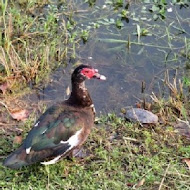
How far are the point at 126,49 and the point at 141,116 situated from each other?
1502 mm

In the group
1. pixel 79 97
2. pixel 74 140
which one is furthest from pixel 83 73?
pixel 74 140

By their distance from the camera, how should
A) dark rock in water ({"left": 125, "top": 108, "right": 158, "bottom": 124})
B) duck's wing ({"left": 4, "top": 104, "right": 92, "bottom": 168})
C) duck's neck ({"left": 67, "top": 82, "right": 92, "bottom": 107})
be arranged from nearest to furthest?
duck's wing ({"left": 4, "top": 104, "right": 92, "bottom": 168}) < duck's neck ({"left": 67, "top": 82, "right": 92, "bottom": 107}) < dark rock in water ({"left": 125, "top": 108, "right": 158, "bottom": 124})

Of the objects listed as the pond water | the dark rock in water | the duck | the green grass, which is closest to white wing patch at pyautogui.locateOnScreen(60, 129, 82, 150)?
the duck

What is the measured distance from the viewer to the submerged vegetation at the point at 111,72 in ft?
15.0

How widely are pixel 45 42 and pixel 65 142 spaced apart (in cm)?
228

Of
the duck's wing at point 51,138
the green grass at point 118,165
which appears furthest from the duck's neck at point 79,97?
the green grass at point 118,165

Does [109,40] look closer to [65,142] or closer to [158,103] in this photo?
[158,103]

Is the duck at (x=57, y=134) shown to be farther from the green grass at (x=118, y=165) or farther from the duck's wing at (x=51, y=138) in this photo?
the green grass at (x=118, y=165)

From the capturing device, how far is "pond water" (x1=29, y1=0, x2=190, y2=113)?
593cm

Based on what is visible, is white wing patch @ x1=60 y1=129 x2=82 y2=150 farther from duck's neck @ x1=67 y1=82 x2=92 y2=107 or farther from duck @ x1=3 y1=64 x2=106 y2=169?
duck's neck @ x1=67 y1=82 x2=92 y2=107

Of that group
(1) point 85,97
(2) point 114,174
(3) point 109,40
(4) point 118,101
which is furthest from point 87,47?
(2) point 114,174

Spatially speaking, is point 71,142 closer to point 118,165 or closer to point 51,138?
point 51,138

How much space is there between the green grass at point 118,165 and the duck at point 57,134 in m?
0.18

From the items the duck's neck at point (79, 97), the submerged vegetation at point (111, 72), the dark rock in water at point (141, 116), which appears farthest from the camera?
the dark rock in water at point (141, 116)
